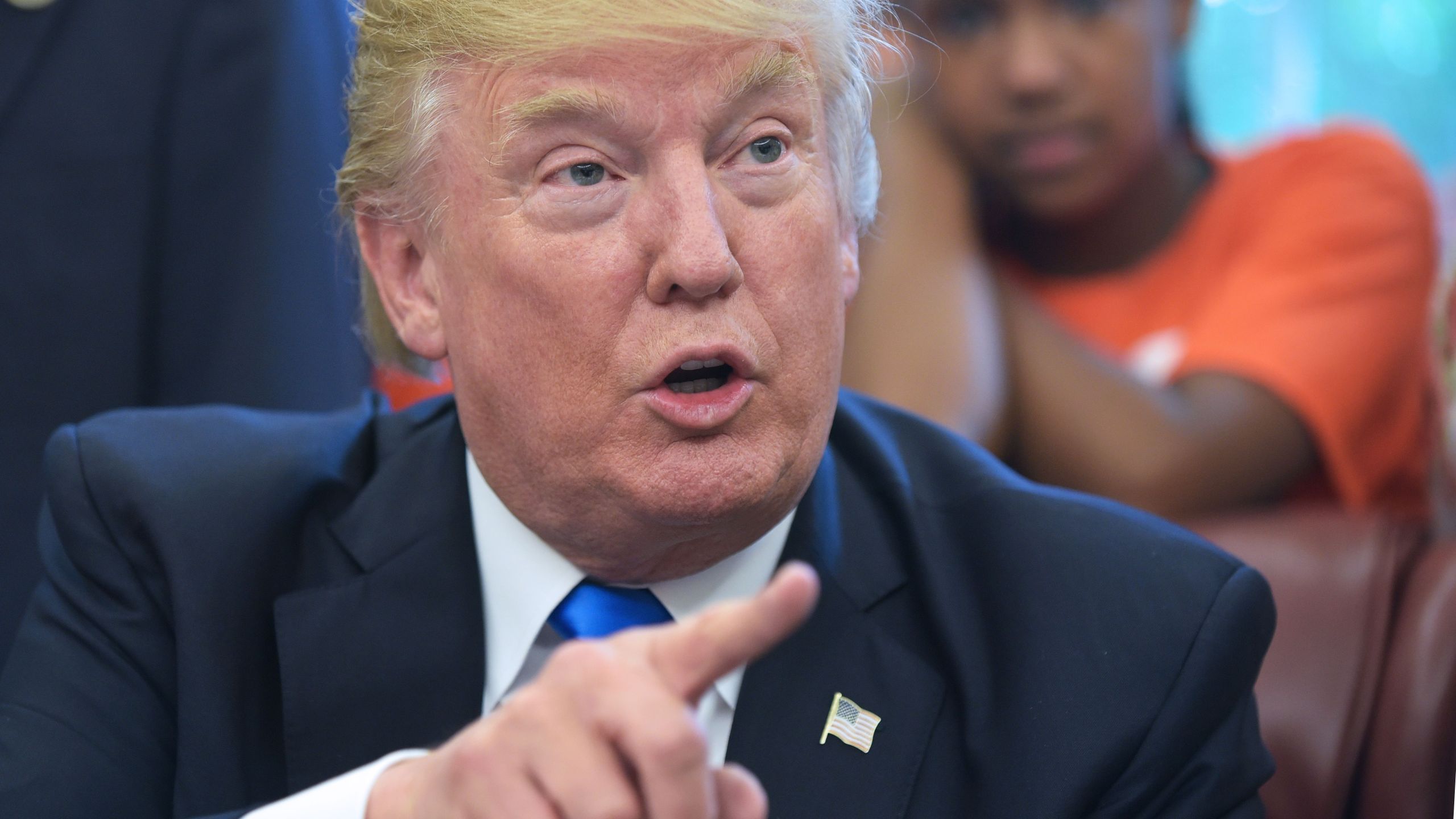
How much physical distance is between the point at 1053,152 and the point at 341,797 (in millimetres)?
1990

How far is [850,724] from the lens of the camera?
1353 millimetres

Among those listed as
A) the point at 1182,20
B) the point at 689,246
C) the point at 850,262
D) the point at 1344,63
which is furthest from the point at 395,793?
the point at 1344,63

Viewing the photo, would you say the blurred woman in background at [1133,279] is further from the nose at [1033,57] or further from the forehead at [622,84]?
the forehead at [622,84]

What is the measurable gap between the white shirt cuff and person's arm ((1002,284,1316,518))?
5.25 feet

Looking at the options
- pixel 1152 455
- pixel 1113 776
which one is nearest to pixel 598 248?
pixel 1113 776

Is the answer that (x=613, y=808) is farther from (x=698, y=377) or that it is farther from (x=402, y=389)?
(x=402, y=389)

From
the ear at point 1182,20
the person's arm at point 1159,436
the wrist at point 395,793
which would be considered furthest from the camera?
the ear at point 1182,20

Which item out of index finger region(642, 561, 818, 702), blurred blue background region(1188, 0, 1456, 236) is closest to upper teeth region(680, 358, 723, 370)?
index finger region(642, 561, 818, 702)

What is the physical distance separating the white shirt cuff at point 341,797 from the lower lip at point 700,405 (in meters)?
0.34

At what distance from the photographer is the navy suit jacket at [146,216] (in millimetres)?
1834

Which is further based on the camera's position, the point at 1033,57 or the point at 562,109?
the point at 1033,57

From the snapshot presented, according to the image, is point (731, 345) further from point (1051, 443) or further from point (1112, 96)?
point (1112, 96)

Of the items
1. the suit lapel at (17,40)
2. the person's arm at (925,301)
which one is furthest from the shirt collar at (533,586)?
the person's arm at (925,301)

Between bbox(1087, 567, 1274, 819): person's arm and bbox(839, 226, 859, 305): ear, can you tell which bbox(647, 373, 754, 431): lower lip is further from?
bbox(1087, 567, 1274, 819): person's arm
